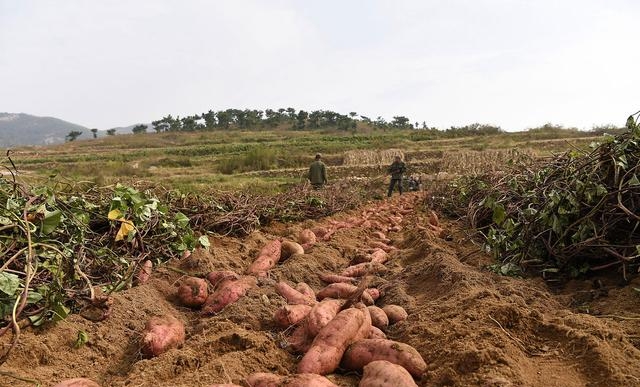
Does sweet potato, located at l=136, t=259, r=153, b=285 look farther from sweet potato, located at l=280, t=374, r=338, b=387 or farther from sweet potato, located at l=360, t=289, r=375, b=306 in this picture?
sweet potato, located at l=280, t=374, r=338, b=387

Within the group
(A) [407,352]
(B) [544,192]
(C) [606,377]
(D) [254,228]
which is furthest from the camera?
(D) [254,228]

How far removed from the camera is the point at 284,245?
464 centimetres

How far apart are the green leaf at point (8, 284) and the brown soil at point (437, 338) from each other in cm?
25

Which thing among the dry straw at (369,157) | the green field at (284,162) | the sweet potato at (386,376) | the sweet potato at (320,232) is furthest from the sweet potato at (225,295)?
the dry straw at (369,157)

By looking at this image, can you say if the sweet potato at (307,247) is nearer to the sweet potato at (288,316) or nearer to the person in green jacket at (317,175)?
the sweet potato at (288,316)

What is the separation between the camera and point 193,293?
3.37 meters

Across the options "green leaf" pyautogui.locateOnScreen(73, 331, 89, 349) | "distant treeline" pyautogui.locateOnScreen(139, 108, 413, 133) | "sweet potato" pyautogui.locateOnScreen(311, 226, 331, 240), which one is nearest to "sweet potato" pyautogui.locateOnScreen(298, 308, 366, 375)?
"green leaf" pyautogui.locateOnScreen(73, 331, 89, 349)

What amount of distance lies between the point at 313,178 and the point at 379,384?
9269 mm

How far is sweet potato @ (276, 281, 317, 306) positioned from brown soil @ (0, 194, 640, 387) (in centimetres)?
6

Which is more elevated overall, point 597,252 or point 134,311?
point 597,252

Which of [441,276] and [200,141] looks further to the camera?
[200,141]

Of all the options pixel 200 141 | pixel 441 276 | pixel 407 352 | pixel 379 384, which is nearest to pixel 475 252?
pixel 441 276

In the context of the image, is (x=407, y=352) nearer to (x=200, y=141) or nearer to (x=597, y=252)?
(x=597, y=252)

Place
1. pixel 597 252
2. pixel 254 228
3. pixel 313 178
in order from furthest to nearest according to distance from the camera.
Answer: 1. pixel 313 178
2. pixel 254 228
3. pixel 597 252
